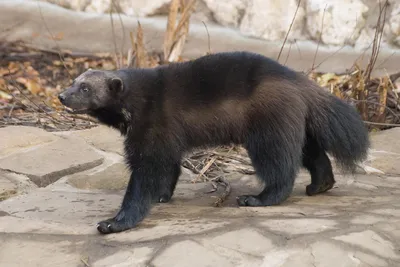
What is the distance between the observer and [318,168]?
4160mm

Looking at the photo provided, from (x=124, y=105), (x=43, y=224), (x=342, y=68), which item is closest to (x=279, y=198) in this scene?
(x=124, y=105)

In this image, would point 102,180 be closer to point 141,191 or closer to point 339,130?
point 141,191

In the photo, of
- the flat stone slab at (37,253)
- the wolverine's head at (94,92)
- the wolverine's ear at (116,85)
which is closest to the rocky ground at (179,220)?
the flat stone slab at (37,253)

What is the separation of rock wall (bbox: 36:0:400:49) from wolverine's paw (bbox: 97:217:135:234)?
4.73 metres

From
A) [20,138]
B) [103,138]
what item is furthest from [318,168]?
[20,138]

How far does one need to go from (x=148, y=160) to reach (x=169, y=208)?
0.39 m

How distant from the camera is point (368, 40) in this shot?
8172 mm

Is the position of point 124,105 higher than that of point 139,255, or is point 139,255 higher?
point 124,105

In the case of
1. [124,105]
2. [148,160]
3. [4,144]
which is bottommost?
[4,144]

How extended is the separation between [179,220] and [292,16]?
5.49 meters

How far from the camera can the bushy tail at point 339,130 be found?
156 inches

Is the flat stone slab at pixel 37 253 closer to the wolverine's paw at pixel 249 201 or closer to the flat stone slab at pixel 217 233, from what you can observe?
the flat stone slab at pixel 217 233

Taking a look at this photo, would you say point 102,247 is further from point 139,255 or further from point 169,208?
point 169,208

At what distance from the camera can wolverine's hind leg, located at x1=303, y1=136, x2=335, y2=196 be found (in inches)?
163
